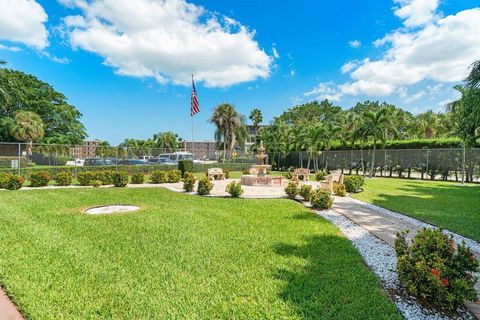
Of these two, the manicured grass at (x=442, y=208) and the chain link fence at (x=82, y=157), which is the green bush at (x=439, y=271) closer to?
the manicured grass at (x=442, y=208)

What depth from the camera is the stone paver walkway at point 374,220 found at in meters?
6.04

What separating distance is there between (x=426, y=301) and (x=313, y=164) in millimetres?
27351

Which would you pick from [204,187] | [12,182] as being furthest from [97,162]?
[204,187]

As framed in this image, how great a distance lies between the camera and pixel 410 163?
20844 mm

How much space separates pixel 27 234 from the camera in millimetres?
5648

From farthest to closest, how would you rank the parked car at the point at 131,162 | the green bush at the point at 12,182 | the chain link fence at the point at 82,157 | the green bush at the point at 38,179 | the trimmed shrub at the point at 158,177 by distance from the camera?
the parked car at the point at 131,162, the chain link fence at the point at 82,157, the trimmed shrub at the point at 158,177, the green bush at the point at 38,179, the green bush at the point at 12,182

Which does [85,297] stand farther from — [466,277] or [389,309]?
[466,277]

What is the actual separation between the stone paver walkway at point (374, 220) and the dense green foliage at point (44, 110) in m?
37.8

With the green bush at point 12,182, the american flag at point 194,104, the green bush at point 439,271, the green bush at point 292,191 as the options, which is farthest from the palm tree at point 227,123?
the green bush at point 439,271

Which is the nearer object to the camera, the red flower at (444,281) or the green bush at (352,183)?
the red flower at (444,281)

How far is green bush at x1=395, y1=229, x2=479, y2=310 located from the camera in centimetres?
292

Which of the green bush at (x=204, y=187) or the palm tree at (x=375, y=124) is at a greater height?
the palm tree at (x=375, y=124)

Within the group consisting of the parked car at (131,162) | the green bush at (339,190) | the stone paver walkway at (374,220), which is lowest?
the stone paver walkway at (374,220)

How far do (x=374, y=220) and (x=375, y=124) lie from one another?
1639 centimetres
